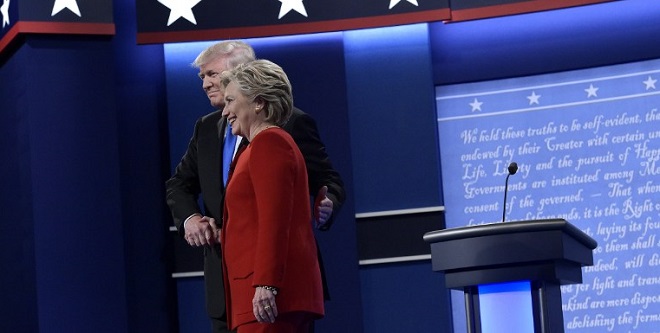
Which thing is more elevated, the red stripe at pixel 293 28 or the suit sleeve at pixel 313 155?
the red stripe at pixel 293 28

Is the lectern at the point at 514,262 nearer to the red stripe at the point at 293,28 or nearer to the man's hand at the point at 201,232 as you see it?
the man's hand at the point at 201,232

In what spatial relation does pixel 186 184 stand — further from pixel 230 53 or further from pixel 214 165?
pixel 230 53

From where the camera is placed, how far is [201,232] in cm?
311

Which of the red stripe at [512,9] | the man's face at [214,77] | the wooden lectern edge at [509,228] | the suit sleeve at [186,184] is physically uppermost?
the red stripe at [512,9]

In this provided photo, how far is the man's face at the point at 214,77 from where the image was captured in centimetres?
336

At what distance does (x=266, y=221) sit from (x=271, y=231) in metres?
0.03

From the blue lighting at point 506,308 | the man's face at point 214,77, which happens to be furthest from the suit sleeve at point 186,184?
the blue lighting at point 506,308

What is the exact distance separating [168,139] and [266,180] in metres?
3.03

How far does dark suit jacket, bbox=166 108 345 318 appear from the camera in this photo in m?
3.29

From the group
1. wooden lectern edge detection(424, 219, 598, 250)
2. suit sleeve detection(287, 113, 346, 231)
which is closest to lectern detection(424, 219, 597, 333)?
wooden lectern edge detection(424, 219, 598, 250)

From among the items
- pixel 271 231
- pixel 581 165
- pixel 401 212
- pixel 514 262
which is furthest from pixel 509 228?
pixel 581 165

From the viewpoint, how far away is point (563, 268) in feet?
10.9

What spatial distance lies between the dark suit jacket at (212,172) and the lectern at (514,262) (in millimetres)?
438

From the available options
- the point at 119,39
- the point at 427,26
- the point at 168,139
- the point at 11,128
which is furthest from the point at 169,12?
the point at 427,26
